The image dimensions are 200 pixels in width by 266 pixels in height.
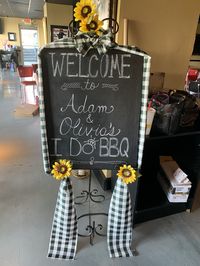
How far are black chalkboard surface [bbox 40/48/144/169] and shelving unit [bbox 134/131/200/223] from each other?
0.48m

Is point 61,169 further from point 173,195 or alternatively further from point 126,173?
point 173,195

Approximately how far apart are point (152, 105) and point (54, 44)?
826mm

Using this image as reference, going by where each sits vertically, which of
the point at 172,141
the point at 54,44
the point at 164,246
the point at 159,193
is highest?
the point at 54,44

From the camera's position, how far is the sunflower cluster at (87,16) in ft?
3.32

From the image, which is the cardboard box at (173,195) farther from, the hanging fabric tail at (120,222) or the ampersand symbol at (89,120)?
the ampersand symbol at (89,120)

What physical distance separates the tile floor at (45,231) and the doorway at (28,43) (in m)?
11.3

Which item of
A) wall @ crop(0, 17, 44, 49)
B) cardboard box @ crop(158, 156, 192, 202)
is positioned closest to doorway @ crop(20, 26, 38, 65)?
wall @ crop(0, 17, 44, 49)

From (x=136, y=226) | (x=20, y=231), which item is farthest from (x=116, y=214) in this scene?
(x=20, y=231)

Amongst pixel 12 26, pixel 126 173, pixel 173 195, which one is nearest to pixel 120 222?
pixel 126 173

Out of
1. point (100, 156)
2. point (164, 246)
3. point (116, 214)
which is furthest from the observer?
point (164, 246)

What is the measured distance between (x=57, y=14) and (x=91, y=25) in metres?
6.68

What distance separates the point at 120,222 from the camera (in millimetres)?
1470

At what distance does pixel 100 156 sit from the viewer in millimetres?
1271

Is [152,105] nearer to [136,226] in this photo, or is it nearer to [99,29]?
[99,29]
